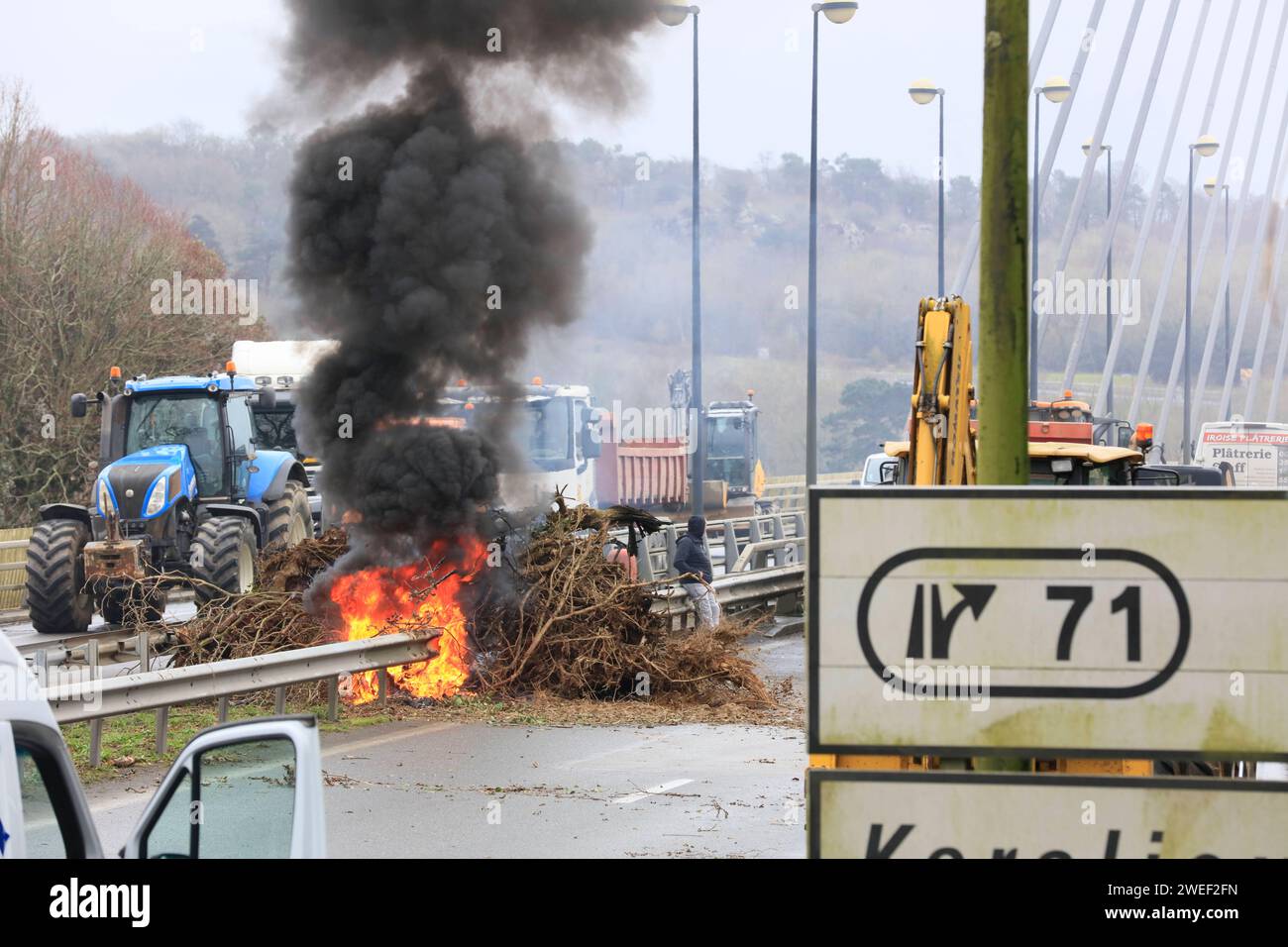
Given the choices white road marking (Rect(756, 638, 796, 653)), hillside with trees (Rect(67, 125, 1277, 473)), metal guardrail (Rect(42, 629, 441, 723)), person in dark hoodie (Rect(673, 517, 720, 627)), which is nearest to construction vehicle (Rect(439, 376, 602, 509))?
white road marking (Rect(756, 638, 796, 653))

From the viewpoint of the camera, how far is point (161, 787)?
3822 mm

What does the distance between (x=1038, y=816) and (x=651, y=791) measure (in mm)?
6841

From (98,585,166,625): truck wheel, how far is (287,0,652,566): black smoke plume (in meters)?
2.02

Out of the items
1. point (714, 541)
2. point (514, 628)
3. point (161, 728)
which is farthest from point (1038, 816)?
point (714, 541)

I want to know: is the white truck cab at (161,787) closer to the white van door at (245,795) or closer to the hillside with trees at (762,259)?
the white van door at (245,795)

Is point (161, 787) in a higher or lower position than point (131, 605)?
higher

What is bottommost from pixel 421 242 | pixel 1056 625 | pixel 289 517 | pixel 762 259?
pixel 289 517

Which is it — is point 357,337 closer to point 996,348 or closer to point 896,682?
point 996,348

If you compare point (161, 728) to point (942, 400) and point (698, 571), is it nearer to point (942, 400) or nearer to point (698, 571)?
point (942, 400)

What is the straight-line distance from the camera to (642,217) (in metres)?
122

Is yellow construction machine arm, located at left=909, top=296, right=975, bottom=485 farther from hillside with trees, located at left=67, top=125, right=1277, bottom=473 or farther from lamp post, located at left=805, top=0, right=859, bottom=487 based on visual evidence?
hillside with trees, located at left=67, top=125, right=1277, bottom=473

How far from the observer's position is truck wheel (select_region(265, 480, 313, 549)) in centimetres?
2061
